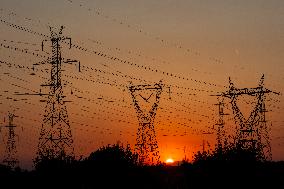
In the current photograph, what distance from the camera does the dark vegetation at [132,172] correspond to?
48219mm

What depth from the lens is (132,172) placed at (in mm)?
51188

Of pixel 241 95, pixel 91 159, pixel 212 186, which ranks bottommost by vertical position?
pixel 212 186

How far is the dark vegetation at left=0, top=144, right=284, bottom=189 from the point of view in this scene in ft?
158

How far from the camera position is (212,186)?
48.1 m

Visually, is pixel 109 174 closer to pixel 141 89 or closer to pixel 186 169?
pixel 186 169

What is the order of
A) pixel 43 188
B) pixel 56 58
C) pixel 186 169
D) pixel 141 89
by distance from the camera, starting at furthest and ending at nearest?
pixel 141 89
pixel 56 58
pixel 186 169
pixel 43 188

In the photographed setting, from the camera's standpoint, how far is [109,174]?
5050cm

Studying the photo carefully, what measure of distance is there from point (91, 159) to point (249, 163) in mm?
16546

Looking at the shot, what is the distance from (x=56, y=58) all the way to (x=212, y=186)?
24.2 metres

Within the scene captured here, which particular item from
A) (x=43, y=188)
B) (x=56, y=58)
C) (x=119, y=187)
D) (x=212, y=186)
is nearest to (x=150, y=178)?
(x=119, y=187)

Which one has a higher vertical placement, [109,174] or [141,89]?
[141,89]

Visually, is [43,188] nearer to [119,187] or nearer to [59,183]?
[59,183]

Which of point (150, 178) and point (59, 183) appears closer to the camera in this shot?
point (59, 183)

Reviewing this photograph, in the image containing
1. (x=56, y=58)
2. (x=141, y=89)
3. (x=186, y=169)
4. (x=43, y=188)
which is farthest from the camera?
(x=141, y=89)
